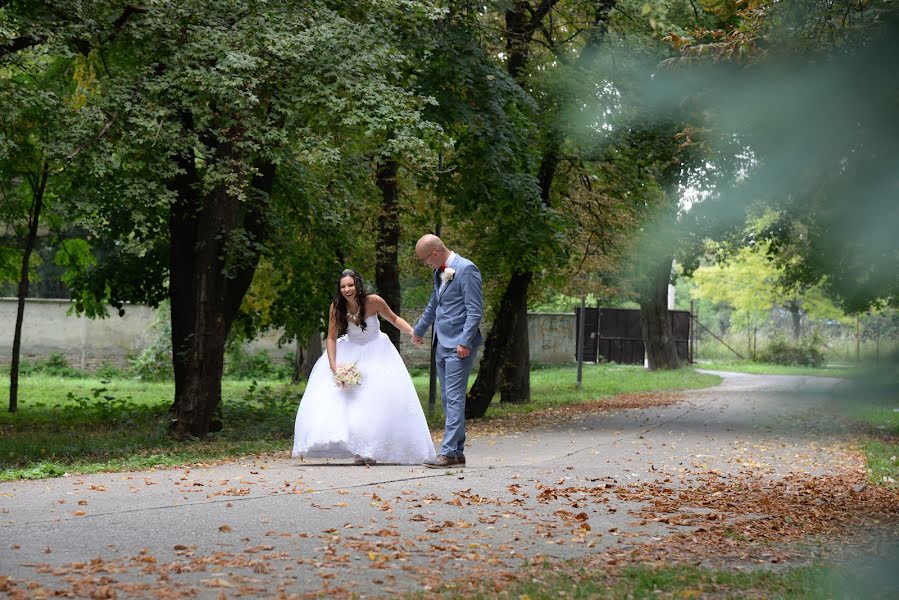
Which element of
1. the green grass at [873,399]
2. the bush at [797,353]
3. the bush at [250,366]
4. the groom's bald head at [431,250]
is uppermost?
the groom's bald head at [431,250]

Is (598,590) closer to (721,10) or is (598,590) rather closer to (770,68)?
(770,68)

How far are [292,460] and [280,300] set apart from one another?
8000 mm

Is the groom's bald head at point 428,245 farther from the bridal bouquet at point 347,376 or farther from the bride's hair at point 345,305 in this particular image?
the bridal bouquet at point 347,376

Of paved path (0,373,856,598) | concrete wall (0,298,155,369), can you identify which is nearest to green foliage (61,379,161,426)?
paved path (0,373,856,598)

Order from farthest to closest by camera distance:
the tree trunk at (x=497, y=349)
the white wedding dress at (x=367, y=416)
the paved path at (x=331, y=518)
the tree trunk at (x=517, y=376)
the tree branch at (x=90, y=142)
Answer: the tree trunk at (x=517, y=376), the tree trunk at (x=497, y=349), the tree branch at (x=90, y=142), the white wedding dress at (x=367, y=416), the paved path at (x=331, y=518)

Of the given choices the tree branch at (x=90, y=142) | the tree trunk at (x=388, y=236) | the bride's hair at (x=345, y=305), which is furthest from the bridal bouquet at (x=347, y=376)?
the tree trunk at (x=388, y=236)

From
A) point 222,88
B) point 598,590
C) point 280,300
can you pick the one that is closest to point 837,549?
point 598,590

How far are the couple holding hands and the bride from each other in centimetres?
1

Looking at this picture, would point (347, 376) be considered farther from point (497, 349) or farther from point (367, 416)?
point (497, 349)

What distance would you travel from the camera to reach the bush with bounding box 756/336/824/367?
14.9ft

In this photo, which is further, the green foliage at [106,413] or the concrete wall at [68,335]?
the concrete wall at [68,335]

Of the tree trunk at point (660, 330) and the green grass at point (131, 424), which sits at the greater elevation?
the tree trunk at point (660, 330)

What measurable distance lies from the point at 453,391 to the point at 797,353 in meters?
6.65

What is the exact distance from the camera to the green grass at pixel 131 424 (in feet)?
45.0
